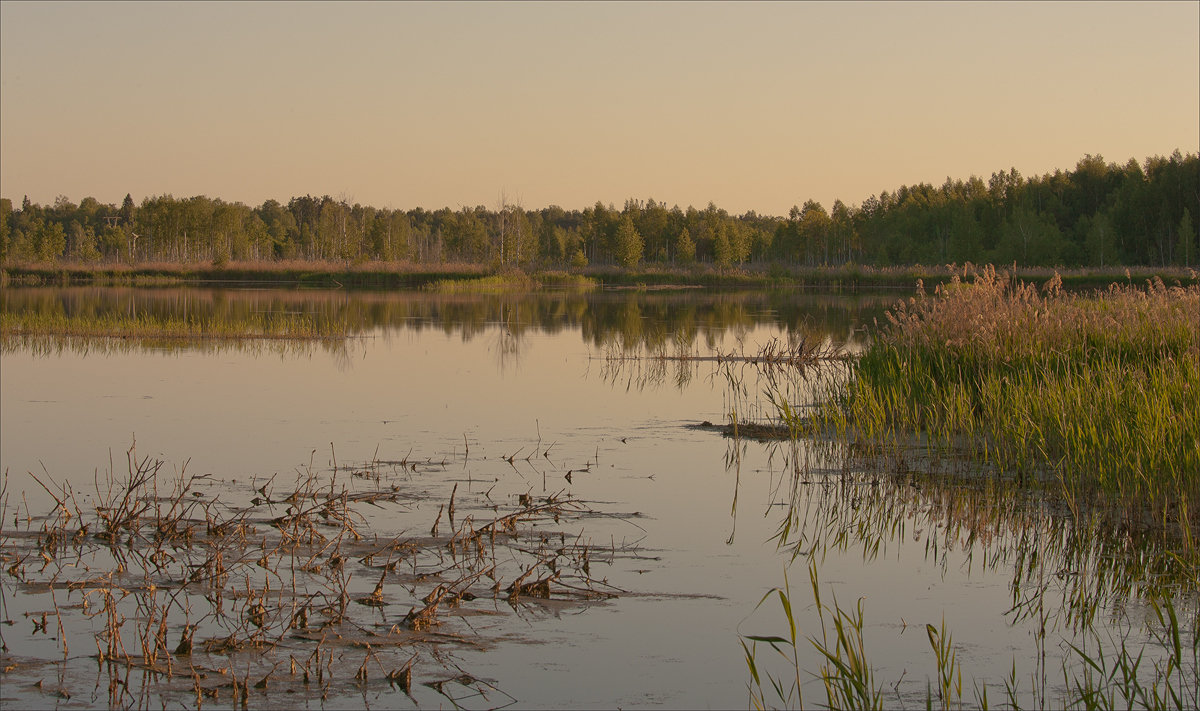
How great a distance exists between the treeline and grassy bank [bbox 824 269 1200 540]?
59347mm

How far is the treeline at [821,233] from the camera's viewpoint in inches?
3263

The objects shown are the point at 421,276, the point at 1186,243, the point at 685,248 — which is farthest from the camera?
the point at 685,248

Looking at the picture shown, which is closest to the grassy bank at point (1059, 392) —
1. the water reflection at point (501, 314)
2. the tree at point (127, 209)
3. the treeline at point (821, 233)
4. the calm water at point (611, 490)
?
the calm water at point (611, 490)

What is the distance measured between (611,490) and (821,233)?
106 meters

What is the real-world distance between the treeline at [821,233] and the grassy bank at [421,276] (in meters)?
2.63

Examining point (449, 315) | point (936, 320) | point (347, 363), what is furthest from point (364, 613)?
point (449, 315)

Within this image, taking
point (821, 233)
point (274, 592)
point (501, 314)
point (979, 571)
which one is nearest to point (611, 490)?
point (979, 571)

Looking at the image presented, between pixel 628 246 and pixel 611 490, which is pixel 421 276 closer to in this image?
pixel 628 246

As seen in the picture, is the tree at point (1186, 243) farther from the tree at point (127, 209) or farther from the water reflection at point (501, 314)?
the tree at point (127, 209)

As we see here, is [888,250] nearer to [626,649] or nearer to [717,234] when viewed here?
[717,234]

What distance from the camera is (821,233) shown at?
112 metres

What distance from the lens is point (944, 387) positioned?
462 inches

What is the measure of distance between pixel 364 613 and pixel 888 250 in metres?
105

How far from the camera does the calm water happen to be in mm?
5434
